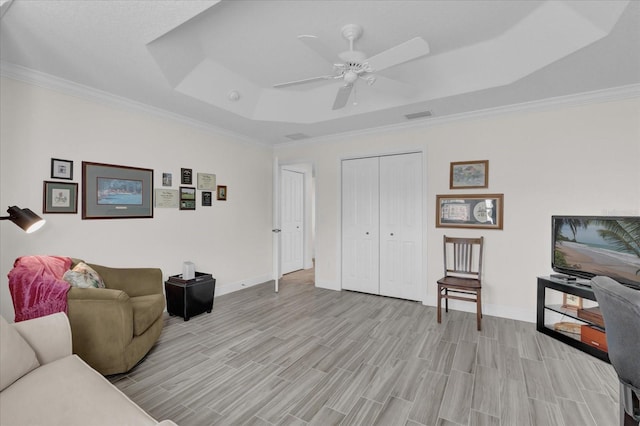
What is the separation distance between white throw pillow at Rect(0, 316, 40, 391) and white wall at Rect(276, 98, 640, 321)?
13.4 feet

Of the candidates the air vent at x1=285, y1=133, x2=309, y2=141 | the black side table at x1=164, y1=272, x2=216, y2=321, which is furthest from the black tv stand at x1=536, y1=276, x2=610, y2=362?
the black side table at x1=164, y1=272, x2=216, y2=321

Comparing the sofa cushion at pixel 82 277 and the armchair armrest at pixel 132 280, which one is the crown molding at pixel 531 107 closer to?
the armchair armrest at pixel 132 280

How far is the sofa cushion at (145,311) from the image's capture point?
8.18 feet

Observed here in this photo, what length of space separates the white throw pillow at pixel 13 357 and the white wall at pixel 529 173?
4081 millimetres

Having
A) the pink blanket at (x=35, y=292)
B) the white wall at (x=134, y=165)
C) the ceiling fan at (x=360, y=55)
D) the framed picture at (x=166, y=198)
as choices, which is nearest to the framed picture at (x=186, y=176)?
the white wall at (x=134, y=165)

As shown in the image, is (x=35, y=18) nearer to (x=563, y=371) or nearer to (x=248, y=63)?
(x=248, y=63)

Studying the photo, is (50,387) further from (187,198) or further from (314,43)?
(187,198)

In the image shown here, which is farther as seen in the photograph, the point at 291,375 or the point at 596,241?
the point at 596,241

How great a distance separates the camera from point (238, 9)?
2.38 m

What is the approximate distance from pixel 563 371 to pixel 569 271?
1.16 meters

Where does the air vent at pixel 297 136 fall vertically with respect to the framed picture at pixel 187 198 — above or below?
above

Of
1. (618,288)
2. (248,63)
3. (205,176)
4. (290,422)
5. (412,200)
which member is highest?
(248,63)

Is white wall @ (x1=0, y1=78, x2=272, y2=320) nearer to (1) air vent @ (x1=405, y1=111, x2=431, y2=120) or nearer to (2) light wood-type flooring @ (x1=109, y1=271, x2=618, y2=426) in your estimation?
(2) light wood-type flooring @ (x1=109, y1=271, x2=618, y2=426)

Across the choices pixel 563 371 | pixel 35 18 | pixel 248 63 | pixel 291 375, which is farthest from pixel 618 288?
pixel 35 18
